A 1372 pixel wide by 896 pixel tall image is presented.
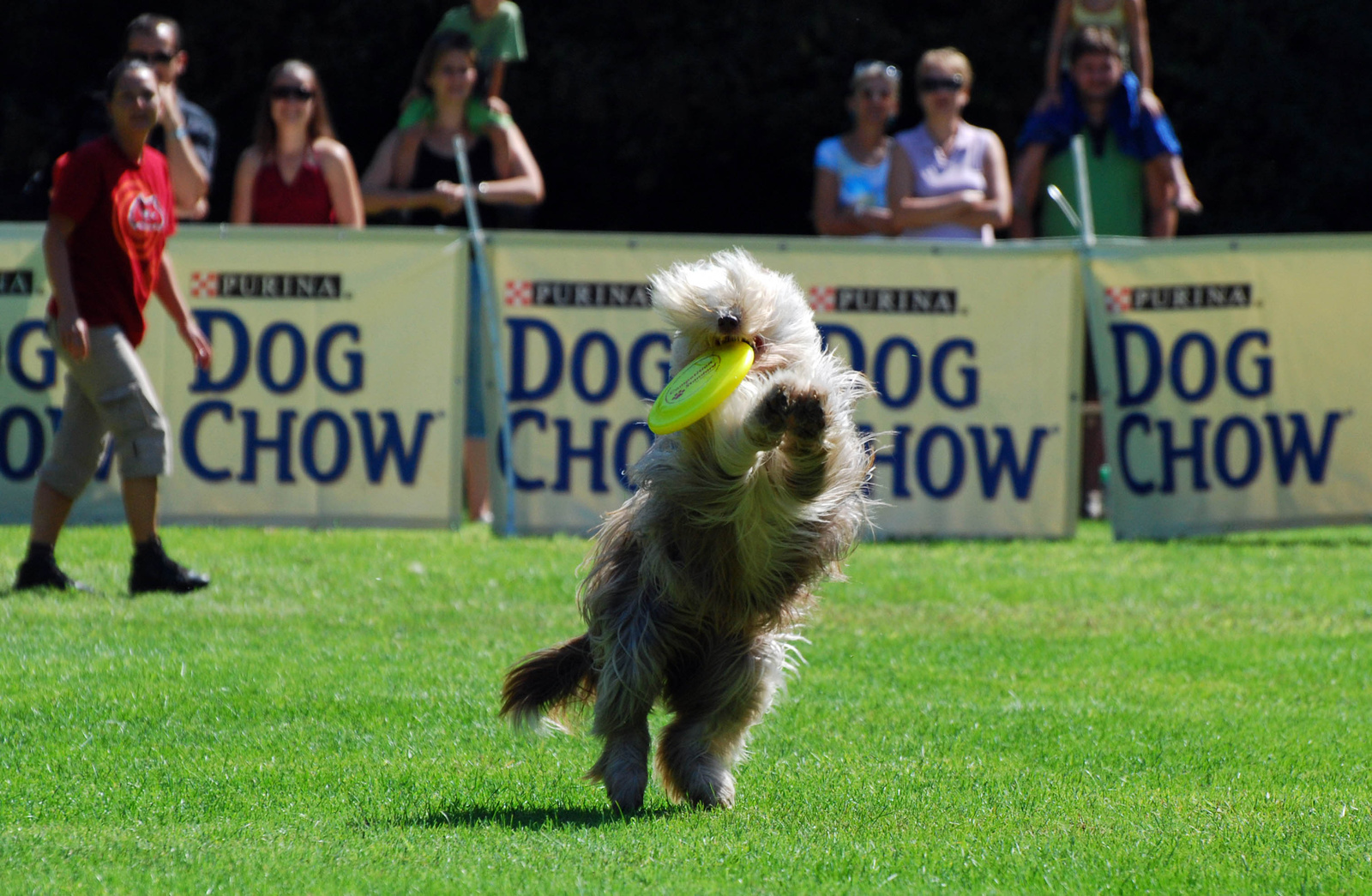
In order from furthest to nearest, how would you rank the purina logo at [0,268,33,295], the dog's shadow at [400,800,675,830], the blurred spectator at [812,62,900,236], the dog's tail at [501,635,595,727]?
the blurred spectator at [812,62,900,236], the purina logo at [0,268,33,295], the dog's tail at [501,635,595,727], the dog's shadow at [400,800,675,830]

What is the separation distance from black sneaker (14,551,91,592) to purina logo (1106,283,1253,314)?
558 centimetres

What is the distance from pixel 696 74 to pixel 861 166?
4.55 m

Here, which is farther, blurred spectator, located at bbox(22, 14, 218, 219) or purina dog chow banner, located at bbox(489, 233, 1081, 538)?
purina dog chow banner, located at bbox(489, 233, 1081, 538)

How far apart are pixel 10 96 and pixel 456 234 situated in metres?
7.25

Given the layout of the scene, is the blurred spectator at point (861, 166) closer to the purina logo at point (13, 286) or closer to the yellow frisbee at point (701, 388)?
the purina logo at point (13, 286)

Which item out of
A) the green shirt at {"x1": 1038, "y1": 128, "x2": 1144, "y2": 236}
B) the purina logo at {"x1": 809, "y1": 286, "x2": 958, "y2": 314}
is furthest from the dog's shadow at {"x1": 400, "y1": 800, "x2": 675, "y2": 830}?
the green shirt at {"x1": 1038, "y1": 128, "x2": 1144, "y2": 236}

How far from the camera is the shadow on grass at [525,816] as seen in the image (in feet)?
14.8

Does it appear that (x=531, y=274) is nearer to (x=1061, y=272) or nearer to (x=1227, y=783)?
(x=1061, y=272)

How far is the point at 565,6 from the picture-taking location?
15461 millimetres

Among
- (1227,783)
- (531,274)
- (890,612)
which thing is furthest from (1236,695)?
(531,274)

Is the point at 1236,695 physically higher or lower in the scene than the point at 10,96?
lower

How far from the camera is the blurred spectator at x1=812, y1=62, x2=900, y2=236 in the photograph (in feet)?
34.9

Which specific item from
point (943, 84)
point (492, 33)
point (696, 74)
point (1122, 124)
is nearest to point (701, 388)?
point (943, 84)

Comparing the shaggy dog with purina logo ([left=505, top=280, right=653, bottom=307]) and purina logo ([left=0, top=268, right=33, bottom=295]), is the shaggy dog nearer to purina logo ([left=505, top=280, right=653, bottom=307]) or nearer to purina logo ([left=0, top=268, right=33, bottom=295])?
purina logo ([left=505, top=280, right=653, bottom=307])
